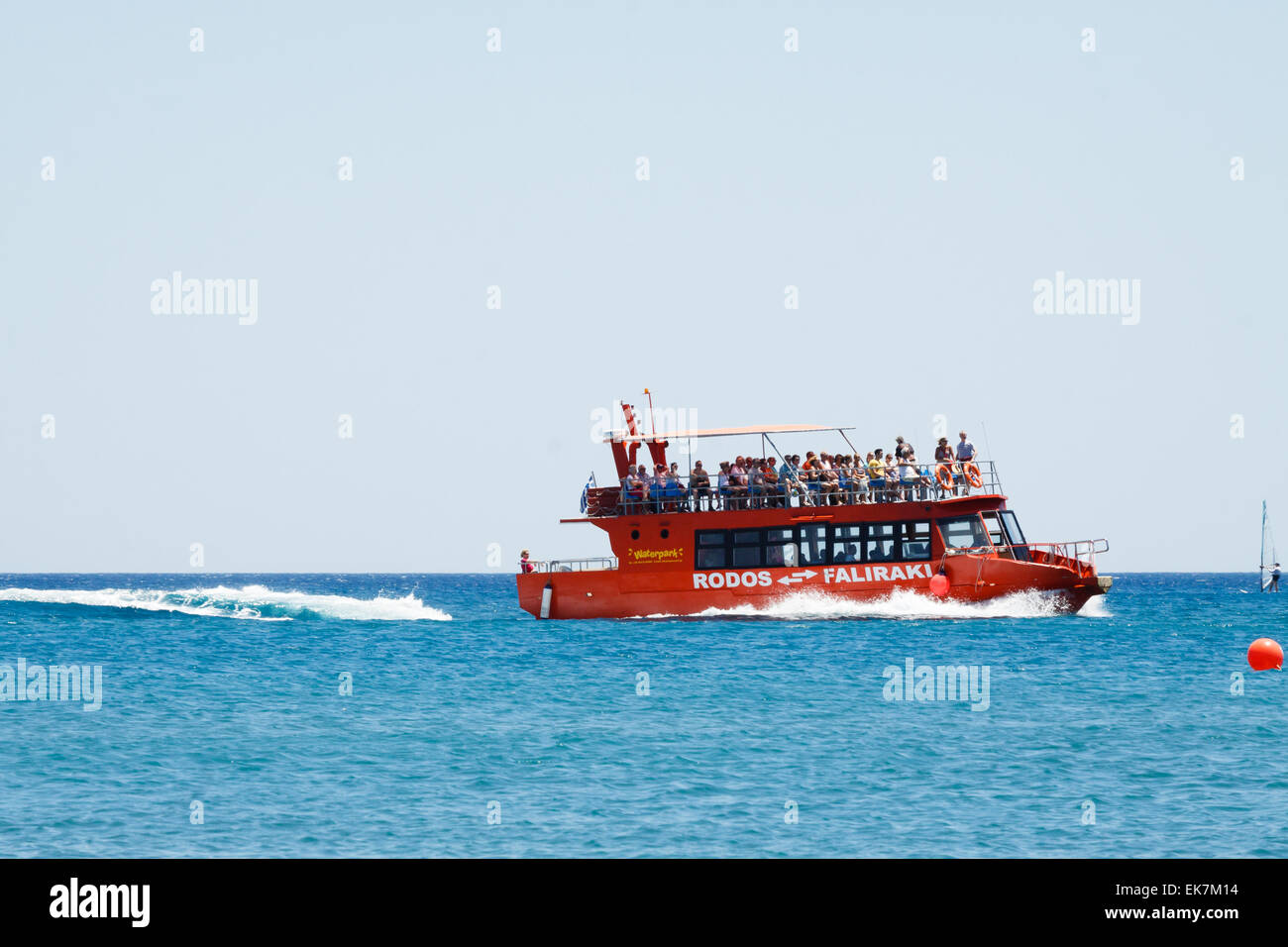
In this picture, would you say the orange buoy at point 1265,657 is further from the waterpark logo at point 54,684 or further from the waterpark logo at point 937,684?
the waterpark logo at point 54,684

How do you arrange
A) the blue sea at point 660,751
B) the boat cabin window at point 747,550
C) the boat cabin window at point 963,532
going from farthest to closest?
the boat cabin window at point 747,550, the boat cabin window at point 963,532, the blue sea at point 660,751

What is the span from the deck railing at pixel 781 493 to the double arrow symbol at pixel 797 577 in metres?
1.89

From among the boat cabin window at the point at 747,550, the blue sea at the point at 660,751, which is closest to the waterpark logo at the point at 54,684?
the blue sea at the point at 660,751

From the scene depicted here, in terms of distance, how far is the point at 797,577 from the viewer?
38719 millimetres

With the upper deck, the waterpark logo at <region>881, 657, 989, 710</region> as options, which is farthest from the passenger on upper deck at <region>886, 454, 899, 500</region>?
the waterpark logo at <region>881, 657, 989, 710</region>

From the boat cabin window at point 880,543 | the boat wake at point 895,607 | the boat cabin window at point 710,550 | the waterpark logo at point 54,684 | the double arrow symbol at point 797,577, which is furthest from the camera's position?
the boat cabin window at point 710,550

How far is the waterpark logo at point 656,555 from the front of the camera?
40031 mm

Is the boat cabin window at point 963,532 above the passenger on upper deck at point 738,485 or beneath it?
beneath

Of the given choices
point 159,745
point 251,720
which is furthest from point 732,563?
point 159,745
